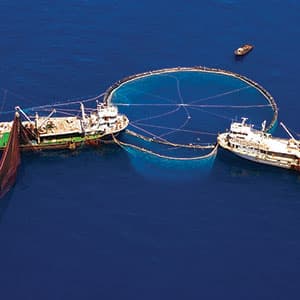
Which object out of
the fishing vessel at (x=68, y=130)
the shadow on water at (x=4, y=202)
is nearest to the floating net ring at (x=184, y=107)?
the fishing vessel at (x=68, y=130)

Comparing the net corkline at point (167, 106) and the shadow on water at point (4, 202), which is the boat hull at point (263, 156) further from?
the shadow on water at point (4, 202)

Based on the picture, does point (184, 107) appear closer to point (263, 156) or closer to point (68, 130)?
point (263, 156)

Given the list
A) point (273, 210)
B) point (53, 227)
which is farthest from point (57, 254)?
point (273, 210)

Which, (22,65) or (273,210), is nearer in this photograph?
(273,210)

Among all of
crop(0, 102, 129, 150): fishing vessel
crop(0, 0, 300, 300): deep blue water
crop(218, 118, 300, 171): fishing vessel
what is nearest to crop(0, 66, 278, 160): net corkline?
crop(0, 102, 129, 150): fishing vessel

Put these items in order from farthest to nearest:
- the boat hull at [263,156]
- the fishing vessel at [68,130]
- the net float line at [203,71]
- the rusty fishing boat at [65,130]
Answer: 1. the net float line at [203,71]
2. the fishing vessel at [68,130]
3. the rusty fishing boat at [65,130]
4. the boat hull at [263,156]

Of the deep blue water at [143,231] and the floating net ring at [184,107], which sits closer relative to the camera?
the deep blue water at [143,231]

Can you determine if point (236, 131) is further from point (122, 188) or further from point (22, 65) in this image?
point (22, 65)
